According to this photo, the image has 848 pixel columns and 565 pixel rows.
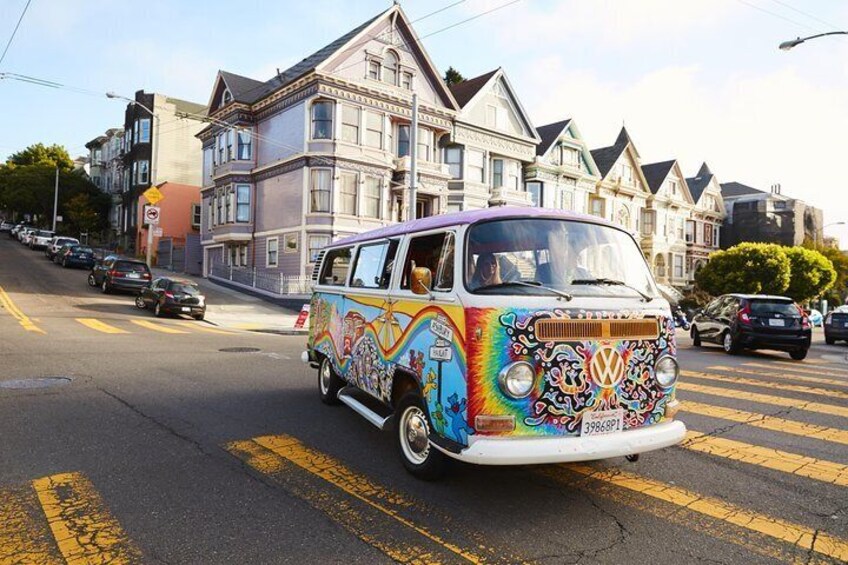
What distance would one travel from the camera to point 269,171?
32.6 m

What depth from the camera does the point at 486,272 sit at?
183 inches

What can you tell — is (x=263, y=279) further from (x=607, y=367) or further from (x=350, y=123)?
(x=607, y=367)

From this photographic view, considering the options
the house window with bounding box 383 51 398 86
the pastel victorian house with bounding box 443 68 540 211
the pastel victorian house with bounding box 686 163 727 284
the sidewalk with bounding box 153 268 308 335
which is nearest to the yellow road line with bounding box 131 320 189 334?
the sidewalk with bounding box 153 268 308 335

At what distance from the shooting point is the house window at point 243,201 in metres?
34.3

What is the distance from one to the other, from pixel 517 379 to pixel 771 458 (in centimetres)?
344

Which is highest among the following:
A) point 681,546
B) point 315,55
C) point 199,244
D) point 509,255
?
point 315,55

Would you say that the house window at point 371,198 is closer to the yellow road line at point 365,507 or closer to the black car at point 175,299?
the black car at point 175,299

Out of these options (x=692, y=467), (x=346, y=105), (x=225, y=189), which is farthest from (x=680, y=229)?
(x=692, y=467)

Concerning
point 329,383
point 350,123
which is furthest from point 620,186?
point 329,383

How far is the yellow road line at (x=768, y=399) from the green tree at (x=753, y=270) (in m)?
40.4

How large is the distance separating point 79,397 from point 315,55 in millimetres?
30212

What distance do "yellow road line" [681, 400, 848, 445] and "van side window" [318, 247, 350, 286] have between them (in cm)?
500

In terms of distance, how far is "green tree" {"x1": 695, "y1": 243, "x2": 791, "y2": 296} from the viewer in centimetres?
4450

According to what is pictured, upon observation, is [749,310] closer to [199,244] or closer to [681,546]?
[681,546]
